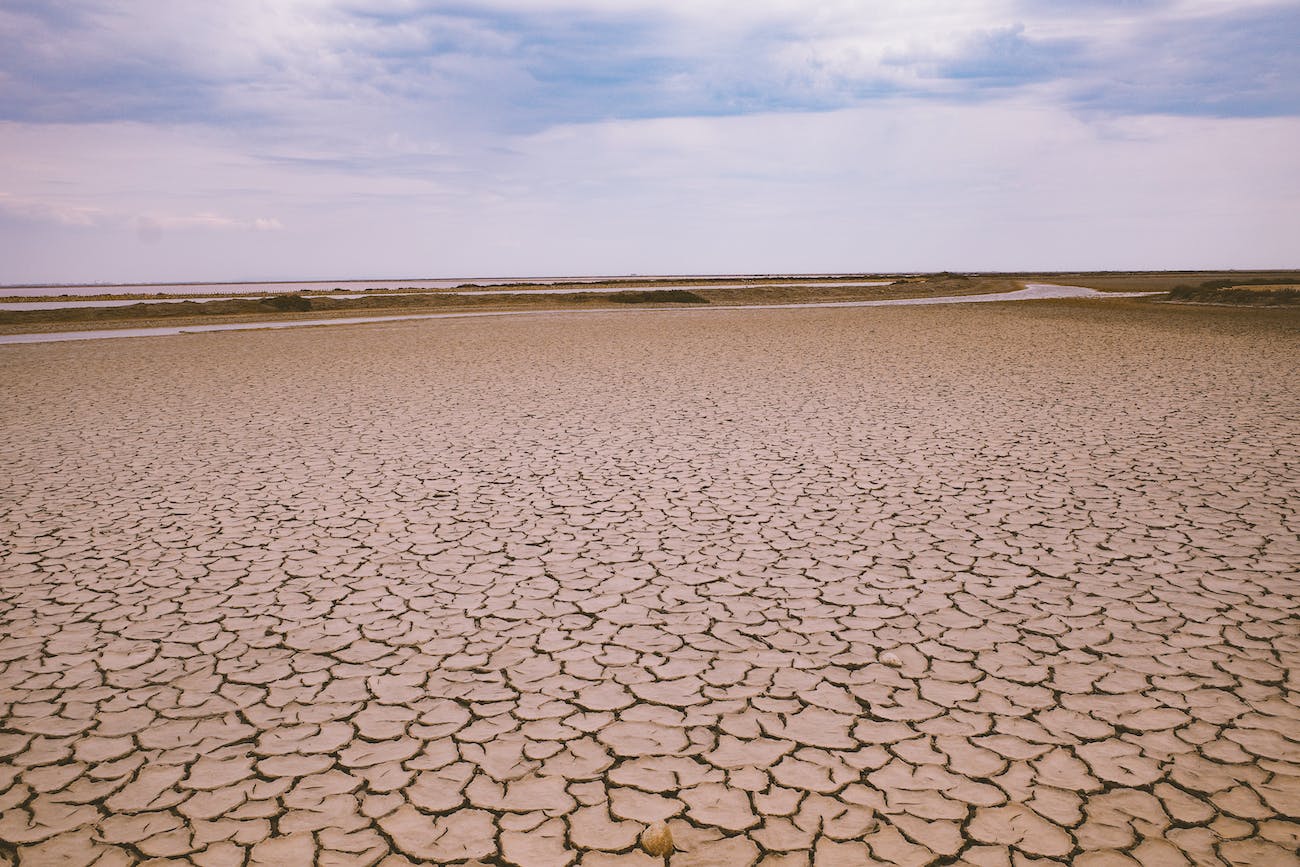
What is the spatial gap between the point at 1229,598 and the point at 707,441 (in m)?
4.82

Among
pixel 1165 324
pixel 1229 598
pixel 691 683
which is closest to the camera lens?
pixel 691 683

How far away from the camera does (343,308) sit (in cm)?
3638

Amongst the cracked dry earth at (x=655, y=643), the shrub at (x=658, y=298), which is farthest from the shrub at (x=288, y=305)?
the cracked dry earth at (x=655, y=643)

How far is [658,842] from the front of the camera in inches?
92.3

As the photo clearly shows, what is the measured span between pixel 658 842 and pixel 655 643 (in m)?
1.39

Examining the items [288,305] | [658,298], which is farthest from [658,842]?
[658,298]

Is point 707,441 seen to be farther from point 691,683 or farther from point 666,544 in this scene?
point 691,683

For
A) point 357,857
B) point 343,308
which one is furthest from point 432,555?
point 343,308

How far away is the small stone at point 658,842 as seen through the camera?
2336 mm

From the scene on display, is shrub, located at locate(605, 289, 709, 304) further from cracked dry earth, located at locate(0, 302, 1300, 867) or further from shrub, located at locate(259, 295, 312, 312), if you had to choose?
cracked dry earth, located at locate(0, 302, 1300, 867)

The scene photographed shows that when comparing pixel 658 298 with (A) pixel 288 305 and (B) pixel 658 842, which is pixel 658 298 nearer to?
(A) pixel 288 305

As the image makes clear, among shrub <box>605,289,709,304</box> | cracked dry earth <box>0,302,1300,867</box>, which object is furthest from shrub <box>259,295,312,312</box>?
cracked dry earth <box>0,302,1300,867</box>

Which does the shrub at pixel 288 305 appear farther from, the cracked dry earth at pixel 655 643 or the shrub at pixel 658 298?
the cracked dry earth at pixel 655 643

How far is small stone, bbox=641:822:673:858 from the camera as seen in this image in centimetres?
234
